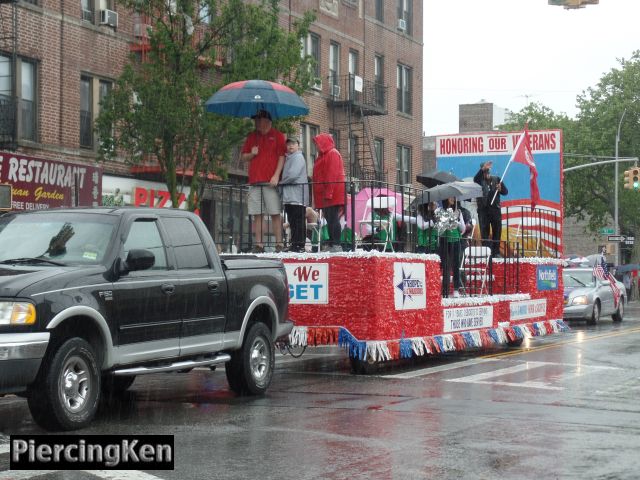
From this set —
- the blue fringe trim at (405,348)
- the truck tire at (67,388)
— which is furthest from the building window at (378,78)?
the truck tire at (67,388)

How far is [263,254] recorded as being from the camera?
47.2 feet

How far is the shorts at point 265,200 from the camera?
49.4 feet

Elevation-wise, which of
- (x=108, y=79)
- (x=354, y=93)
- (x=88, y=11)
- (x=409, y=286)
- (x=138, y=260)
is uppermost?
(x=88, y=11)

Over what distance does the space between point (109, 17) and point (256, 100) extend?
15424 mm

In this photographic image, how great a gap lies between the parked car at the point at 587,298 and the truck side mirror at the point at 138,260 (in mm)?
19233

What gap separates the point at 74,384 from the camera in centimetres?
909

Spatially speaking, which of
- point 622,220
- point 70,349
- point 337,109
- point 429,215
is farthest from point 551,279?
point 622,220

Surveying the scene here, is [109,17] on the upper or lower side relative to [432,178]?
upper

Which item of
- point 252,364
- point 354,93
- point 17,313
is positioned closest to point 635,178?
point 354,93

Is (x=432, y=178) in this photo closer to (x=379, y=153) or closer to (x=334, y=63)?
(x=334, y=63)

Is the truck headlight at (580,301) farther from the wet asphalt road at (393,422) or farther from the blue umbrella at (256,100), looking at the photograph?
the blue umbrella at (256,100)

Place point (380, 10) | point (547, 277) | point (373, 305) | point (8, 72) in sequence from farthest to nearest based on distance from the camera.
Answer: point (380, 10)
point (8, 72)
point (547, 277)
point (373, 305)

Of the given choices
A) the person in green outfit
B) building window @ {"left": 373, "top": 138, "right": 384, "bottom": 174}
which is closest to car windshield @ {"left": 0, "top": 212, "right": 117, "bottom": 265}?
the person in green outfit

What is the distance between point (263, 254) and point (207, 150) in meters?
12.4
